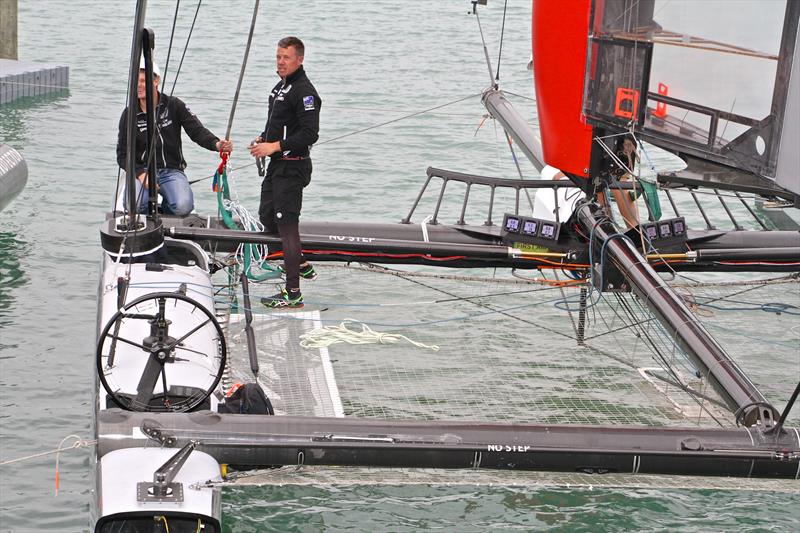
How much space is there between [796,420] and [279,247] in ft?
10.6

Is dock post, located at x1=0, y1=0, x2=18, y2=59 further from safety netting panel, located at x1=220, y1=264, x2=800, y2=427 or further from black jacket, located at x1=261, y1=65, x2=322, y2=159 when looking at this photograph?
black jacket, located at x1=261, y1=65, x2=322, y2=159

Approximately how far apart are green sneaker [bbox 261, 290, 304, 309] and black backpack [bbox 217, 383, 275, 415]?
142cm

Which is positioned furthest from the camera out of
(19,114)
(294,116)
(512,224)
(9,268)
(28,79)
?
(28,79)

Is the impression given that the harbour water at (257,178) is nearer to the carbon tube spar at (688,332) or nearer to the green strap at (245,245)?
the carbon tube spar at (688,332)

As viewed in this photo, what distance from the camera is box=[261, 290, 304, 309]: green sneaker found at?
6.97m

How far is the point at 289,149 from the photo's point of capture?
6508mm

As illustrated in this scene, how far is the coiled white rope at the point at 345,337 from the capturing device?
7391 millimetres

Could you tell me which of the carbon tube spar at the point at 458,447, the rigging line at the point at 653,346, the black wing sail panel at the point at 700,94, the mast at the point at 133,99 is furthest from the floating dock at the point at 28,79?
the carbon tube spar at the point at 458,447

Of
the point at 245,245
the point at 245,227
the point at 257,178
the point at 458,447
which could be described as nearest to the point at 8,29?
the point at 257,178

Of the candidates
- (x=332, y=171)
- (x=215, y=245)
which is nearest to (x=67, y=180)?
(x=332, y=171)

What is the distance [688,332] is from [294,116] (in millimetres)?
2651

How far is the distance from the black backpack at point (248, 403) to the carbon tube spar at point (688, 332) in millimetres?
1902

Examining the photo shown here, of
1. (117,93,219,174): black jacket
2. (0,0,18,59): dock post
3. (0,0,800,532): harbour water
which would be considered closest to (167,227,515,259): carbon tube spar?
(117,93,219,174): black jacket

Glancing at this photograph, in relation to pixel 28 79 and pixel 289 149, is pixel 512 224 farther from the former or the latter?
pixel 28 79
